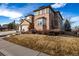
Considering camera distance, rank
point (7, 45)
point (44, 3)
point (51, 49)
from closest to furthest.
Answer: point (51, 49), point (44, 3), point (7, 45)

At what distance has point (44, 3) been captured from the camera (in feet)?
11.9

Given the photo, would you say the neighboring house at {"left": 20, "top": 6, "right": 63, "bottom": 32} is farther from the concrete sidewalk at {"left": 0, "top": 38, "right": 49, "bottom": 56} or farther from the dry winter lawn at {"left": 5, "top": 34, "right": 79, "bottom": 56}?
the concrete sidewalk at {"left": 0, "top": 38, "right": 49, "bottom": 56}

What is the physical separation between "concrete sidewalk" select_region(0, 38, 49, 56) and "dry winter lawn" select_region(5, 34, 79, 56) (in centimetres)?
17

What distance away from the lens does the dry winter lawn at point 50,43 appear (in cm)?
331

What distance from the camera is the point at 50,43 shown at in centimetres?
360

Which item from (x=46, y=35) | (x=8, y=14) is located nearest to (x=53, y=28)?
(x=46, y=35)

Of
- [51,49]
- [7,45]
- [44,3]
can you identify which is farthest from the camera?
[7,45]

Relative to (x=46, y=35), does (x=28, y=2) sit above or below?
above

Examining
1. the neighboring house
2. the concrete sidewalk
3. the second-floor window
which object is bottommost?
the concrete sidewalk

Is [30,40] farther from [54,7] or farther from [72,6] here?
[72,6]

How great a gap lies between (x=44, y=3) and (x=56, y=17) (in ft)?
1.95

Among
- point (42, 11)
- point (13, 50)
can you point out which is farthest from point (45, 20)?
point (13, 50)

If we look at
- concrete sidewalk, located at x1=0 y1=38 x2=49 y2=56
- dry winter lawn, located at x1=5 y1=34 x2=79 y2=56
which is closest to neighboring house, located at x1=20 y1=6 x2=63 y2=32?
dry winter lawn, located at x1=5 y1=34 x2=79 y2=56

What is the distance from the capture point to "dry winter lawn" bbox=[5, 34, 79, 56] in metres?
3.31
